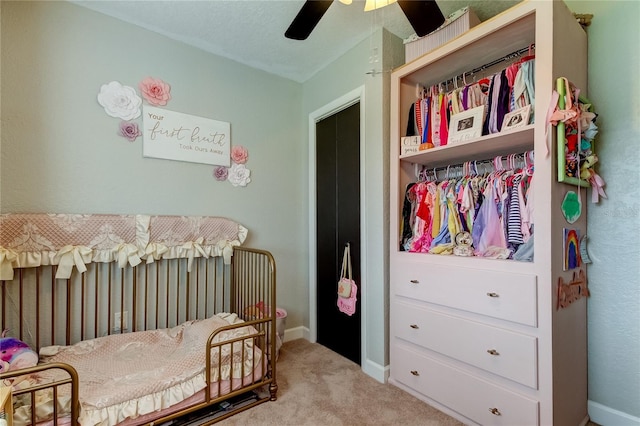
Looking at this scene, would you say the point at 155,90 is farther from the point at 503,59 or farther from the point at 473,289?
the point at 473,289

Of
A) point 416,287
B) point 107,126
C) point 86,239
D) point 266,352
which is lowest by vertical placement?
point 266,352

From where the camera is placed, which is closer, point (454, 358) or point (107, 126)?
point (454, 358)

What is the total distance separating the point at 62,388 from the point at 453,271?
6.78ft

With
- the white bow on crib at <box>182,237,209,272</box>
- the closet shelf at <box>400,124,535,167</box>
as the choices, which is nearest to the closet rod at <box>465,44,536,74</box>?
the closet shelf at <box>400,124,535,167</box>

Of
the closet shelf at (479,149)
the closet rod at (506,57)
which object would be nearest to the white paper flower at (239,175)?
the closet shelf at (479,149)

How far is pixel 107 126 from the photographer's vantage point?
2088 millimetres

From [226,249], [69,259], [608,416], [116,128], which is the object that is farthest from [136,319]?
[608,416]

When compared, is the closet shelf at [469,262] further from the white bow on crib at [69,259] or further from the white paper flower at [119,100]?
the white paper flower at [119,100]

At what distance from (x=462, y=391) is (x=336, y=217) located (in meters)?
1.51

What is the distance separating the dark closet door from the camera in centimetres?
245

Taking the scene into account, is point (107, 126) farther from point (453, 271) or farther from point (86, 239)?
point (453, 271)

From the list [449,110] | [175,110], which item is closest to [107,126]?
[175,110]

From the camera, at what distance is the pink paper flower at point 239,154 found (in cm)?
261

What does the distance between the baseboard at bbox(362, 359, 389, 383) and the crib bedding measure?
0.82m
